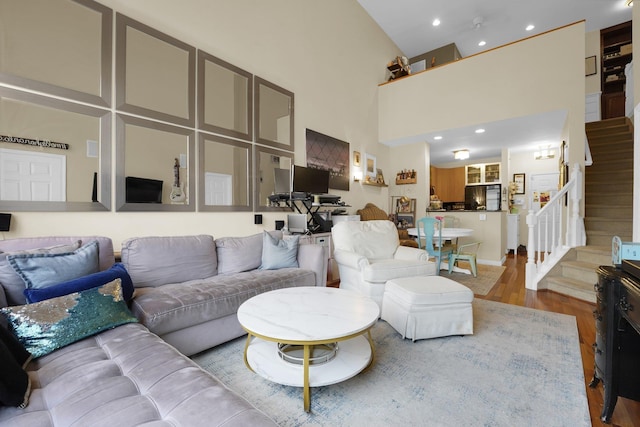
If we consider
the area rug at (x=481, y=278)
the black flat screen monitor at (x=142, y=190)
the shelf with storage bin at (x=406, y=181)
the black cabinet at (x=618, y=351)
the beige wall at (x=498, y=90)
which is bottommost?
the area rug at (x=481, y=278)

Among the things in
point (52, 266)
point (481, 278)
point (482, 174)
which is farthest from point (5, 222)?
point (482, 174)

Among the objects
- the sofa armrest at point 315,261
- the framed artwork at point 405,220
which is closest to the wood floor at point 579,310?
the sofa armrest at point 315,261

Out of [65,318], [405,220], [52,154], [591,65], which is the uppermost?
[591,65]

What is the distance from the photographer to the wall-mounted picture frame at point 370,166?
18.3 feet

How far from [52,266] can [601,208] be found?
6730 millimetres

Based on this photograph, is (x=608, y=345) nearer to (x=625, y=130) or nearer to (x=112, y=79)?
(x=112, y=79)

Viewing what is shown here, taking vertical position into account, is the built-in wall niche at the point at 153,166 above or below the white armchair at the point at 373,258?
above

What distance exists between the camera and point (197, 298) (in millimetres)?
1926

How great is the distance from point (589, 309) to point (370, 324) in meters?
3.00

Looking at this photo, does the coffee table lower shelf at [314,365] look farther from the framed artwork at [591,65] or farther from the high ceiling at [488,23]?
the framed artwork at [591,65]

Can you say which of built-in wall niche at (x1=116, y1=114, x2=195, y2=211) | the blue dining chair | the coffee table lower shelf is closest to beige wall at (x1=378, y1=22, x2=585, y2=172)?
the blue dining chair

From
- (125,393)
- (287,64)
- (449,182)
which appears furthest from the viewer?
(449,182)

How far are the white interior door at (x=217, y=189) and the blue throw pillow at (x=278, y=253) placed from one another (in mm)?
655

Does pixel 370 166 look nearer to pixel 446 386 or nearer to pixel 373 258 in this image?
pixel 373 258
